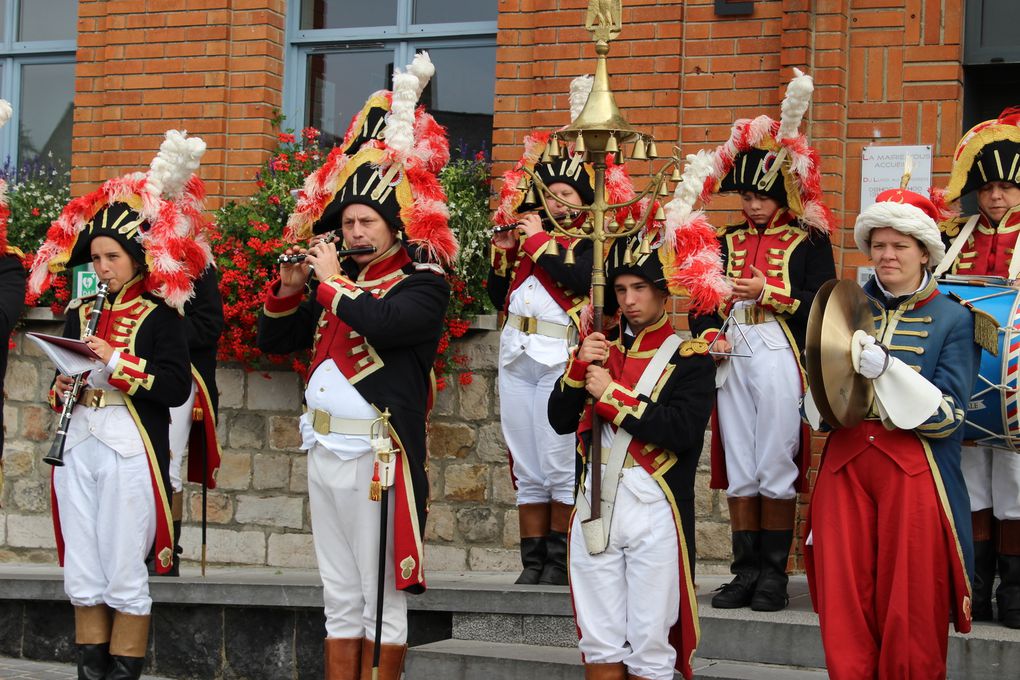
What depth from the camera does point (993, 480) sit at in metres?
6.36

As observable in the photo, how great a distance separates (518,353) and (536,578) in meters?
1.06

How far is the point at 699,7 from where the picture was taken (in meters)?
8.27

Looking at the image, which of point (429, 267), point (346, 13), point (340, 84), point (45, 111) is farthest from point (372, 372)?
point (45, 111)

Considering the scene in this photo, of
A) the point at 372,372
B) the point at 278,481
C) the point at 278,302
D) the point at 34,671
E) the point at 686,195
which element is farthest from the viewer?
the point at 278,481

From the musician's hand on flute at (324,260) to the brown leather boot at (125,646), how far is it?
1.72 metres

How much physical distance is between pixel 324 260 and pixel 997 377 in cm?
255

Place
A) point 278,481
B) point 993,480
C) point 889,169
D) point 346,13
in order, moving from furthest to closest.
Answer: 1. point 346,13
2. point 278,481
3. point 889,169
4. point 993,480

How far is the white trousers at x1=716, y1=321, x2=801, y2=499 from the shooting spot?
6.54 metres

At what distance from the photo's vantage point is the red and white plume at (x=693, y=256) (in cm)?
535

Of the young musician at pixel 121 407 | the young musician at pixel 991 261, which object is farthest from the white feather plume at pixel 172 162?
the young musician at pixel 991 261

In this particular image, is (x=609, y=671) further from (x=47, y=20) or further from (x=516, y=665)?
(x=47, y=20)

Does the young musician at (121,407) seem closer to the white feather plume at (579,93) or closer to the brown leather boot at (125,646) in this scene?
the brown leather boot at (125,646)

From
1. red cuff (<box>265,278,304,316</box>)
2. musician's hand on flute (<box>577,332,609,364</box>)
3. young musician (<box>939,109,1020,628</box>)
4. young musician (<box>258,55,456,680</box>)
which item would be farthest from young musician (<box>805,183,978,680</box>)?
red cuff (<box>265,278,304,316</box>)

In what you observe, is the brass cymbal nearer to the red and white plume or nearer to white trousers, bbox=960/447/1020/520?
the red and white plume
